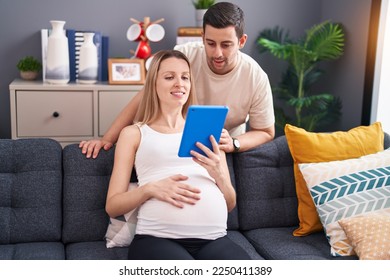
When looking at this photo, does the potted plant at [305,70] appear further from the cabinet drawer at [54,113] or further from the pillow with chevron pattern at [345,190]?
the pillow with chevron pattern at [345,190]

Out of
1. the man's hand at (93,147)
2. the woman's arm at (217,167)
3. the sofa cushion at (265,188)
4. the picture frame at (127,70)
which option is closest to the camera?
the woman's arm at (217,167)

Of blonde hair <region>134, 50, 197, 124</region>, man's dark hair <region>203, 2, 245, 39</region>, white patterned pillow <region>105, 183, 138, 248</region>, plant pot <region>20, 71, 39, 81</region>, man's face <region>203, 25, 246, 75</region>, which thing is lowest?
white patterned pillow <region>105, 183, 138, 248</region>

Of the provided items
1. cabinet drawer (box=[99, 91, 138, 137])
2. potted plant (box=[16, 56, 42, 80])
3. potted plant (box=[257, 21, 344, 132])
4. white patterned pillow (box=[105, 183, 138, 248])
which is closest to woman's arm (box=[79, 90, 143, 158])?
white patterned pillow (box=[105, 183, 138, 248])

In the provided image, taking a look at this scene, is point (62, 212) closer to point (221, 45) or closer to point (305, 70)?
point (221, 45)

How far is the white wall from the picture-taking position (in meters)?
3.62

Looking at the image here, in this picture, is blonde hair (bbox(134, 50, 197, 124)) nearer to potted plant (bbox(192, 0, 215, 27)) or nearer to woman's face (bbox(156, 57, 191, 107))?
woman's face (bbox(156, 57, 191, 107))

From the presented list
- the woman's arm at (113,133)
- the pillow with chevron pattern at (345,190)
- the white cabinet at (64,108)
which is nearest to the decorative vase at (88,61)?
the white cabinet at (64,108)

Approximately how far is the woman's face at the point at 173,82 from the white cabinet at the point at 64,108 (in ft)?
5.11

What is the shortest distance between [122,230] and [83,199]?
199 millimetres

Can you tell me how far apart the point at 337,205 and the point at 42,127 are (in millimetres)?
2067

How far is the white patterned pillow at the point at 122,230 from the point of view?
2.14 m

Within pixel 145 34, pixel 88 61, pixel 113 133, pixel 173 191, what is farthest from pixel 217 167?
pixel 145 34

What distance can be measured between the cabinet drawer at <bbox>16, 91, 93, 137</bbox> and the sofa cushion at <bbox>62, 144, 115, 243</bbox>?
56.0 inches
